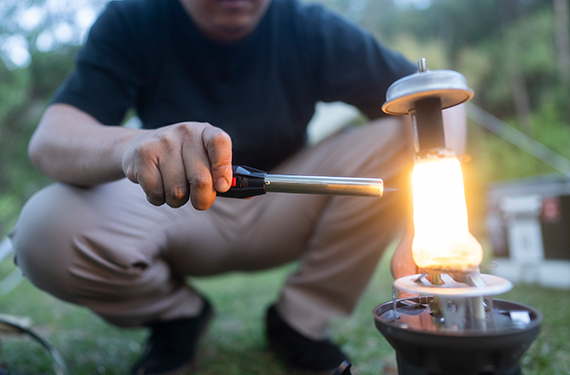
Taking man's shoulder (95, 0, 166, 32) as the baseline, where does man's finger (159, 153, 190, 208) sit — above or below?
below

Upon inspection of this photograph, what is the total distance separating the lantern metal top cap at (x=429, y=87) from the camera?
0.39 meters

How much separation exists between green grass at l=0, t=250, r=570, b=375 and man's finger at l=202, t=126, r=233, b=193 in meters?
0.63

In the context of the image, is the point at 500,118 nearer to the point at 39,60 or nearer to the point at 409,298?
the point at 39,60

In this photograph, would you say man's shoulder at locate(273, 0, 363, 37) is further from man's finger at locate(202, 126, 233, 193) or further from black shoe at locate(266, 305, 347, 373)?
black shoe at locate(266, 305, 347, 373)

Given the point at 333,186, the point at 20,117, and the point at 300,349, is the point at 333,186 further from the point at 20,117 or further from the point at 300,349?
the point at 20,117

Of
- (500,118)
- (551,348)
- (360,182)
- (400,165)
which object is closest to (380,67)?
(400,165)

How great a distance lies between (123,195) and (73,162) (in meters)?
A: 0.20

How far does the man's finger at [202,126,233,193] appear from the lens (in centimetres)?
41

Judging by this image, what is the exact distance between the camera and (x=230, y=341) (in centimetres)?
111

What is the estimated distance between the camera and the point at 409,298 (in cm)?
49

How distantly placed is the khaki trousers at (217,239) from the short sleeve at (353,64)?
0.10m

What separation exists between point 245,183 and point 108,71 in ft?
1.92

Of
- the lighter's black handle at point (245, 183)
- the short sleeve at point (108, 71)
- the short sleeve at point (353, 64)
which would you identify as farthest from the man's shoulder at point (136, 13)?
the lighter's black handle at point (245, 183)

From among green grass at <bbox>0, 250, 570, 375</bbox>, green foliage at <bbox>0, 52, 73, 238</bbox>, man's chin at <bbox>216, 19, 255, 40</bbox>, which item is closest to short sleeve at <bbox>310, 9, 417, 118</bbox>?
man's chin at <bbox>216, 19, 255, 40</bbox>
